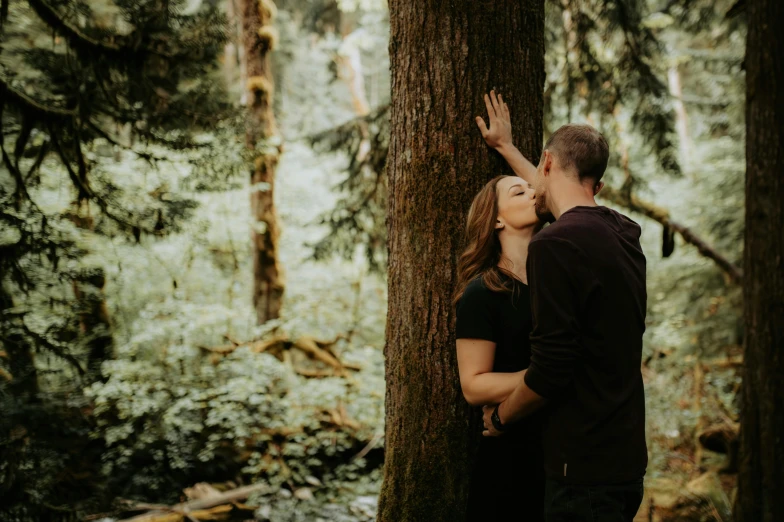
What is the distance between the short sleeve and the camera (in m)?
1.97

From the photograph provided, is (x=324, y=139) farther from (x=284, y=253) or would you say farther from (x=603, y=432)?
(x=603, y=432)

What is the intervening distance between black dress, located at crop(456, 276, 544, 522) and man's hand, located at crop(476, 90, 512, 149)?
674 mm

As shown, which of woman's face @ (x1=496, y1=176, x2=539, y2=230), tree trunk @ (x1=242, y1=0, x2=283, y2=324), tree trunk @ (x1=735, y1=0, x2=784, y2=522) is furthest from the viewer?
tree trunk @ (x1=242, y1=0, x2=283, y2=324)

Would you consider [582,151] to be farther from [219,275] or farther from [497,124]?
[219,275]

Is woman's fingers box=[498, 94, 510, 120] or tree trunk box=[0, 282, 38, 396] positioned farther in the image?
tree trunk box=[0, 282, 38, 396]

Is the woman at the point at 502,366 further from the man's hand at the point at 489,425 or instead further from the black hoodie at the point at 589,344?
the black hoodie at the point at 589,344

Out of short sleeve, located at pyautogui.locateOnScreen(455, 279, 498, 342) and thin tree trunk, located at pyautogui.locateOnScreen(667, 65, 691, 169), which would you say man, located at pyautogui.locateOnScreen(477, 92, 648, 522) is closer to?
short sleeve, located at pyautogui.locateOnScreen(455, 279, 498, 342)

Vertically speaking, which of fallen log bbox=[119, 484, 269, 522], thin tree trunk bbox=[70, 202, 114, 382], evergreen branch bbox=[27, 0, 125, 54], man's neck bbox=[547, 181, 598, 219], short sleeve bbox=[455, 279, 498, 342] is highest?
evergreen branch bbox=[27, 0, 125, 54]

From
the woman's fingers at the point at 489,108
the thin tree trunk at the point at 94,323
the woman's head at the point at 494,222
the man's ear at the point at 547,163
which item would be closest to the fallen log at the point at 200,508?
the thin tree trunk at the point at 94,323

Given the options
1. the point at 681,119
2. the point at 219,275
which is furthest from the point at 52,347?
the point at 681,119

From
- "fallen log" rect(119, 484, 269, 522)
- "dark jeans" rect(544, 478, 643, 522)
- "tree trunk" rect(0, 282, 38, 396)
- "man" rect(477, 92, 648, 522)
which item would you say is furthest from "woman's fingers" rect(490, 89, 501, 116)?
"fallen log" rect(119, 484, 269, 522)

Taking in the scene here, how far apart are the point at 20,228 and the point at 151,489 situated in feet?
12.8

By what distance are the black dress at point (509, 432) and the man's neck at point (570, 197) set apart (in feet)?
1.07

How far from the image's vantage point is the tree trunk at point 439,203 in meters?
2.35
